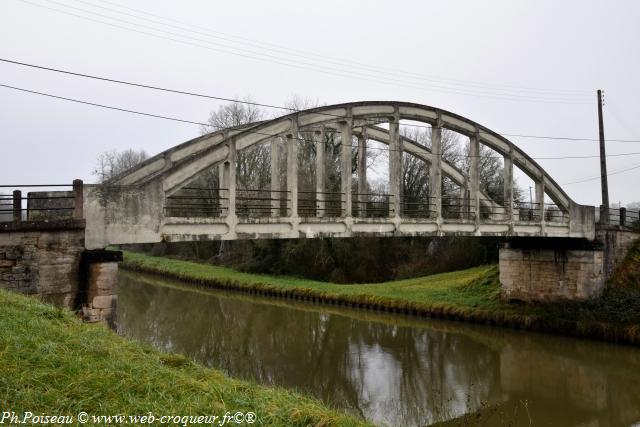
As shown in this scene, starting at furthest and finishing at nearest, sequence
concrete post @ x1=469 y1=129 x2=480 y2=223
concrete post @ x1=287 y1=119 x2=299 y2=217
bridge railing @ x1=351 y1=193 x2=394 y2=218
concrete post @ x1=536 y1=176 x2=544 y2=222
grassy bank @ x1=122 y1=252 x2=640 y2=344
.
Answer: concrete post @ x1=536 y1=176 x2=544 y2=222, concrete post @ x1=469 y1=129 x2=480 y2=223, grassy bank @ x1=122 y1=252 x2=640 y2=344, bridge railing @ x1=351 y1=193 x2=394 y2=218, concrete post @ x1=287 y1=119 x2=299 y2=217

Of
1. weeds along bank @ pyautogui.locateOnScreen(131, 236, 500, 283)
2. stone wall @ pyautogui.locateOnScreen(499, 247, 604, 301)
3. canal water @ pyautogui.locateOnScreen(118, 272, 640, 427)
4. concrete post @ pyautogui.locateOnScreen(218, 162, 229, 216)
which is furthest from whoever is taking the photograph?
weeds along bank @ pyautogui.locateOnScreen(131, 236, 500, 283)

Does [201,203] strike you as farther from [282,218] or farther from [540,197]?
[540,197]

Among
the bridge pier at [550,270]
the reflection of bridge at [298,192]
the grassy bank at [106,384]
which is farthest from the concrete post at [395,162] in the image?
the grassy bank at [106,384]

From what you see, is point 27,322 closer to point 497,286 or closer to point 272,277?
point 497,286

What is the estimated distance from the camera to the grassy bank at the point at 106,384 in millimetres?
4574

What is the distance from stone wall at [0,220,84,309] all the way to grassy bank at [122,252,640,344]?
14.8m

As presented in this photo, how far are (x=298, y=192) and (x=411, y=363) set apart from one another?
5.71 m

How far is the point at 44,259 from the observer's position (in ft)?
30.6

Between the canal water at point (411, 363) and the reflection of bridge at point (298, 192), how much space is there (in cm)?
321

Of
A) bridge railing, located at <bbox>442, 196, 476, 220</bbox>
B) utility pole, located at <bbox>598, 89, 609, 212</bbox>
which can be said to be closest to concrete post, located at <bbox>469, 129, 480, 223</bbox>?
bridge railing, located at <bbox>442, 196, 476, 220</bbox>

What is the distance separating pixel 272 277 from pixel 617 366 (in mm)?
19244

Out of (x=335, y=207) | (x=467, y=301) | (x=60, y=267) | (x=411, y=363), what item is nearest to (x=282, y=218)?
(x=60, y=267)

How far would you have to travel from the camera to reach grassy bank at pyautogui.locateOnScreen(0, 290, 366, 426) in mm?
4574

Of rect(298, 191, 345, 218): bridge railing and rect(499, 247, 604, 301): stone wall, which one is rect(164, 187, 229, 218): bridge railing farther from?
rect(499, 247, 604, 301): stone wall
